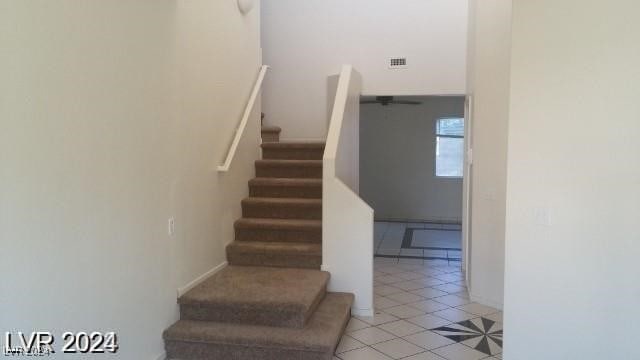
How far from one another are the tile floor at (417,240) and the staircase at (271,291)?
7.84ft

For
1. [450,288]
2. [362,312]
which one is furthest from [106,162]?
[450,288]

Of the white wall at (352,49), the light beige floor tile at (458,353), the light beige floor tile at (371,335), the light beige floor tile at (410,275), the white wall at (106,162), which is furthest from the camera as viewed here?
the white wall at (352,49)

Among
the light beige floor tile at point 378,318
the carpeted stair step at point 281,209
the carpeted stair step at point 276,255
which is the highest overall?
the carpeted stair step at point 281,209

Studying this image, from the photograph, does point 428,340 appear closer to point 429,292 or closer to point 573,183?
point 429,292

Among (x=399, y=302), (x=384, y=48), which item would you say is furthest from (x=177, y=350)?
(x=384, y=48)

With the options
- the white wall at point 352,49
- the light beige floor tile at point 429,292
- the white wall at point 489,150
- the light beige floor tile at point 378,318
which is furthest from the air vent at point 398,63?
the light beige floor tile at point 378,318

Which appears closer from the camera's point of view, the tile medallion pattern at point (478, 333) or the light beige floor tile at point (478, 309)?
the tile medallion pattern at point (478, 333)

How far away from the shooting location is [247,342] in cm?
330

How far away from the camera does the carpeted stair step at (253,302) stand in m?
3.47

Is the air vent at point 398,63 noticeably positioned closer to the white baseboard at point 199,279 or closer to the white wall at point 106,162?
the white wall at point 106,162

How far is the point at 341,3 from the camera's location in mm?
6328

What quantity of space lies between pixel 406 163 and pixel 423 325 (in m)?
6.45

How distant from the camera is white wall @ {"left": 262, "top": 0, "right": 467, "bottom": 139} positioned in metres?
6.03

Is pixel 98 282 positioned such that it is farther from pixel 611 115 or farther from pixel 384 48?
pixel 384 48
